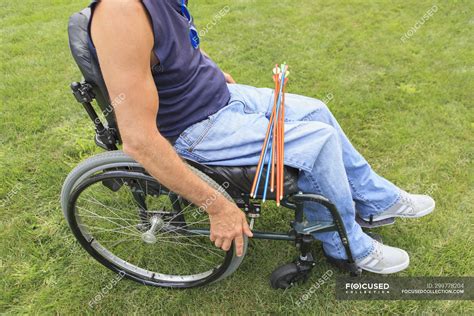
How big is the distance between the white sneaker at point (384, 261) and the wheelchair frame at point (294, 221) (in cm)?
6

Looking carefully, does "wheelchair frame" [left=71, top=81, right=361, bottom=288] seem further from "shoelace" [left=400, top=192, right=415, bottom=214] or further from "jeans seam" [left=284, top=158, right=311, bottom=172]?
"shoelace" [left=400, top=192, right=415, bottom=214]

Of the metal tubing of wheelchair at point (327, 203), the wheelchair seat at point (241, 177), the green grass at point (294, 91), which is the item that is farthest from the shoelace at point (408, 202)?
the wheelchair seat at point (241, 177)

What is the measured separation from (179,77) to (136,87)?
11.6 inches

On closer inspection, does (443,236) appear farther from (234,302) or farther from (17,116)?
(17,116)

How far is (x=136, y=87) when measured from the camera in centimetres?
117

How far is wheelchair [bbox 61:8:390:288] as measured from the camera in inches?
57.2

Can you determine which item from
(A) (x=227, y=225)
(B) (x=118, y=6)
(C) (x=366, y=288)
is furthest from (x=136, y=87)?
(C) (x=366, y=288)

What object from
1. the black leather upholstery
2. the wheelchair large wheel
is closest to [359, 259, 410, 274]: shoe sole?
the wheelchair large wheel

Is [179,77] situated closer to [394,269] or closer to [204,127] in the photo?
[204,127]

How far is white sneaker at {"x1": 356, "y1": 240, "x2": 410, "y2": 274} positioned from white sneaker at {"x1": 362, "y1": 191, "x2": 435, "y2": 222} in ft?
0.63

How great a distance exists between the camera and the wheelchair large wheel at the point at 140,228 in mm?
1525

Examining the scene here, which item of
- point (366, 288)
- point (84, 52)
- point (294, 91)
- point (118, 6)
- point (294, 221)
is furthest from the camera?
point (294, 91)

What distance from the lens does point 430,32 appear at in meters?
3.82

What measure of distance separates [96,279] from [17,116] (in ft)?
5.57
